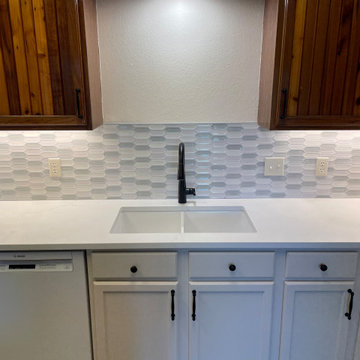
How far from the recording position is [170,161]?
2.05 meters

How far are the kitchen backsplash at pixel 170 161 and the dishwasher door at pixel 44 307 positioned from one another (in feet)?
1.88

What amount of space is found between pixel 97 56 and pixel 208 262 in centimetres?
121

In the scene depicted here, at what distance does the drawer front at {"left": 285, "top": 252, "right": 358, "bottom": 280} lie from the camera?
160 cm

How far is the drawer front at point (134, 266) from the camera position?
1.59 m

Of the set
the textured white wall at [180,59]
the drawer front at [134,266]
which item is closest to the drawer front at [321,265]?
the drawer front at [134,266]

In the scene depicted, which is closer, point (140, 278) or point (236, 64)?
point (140, 278)

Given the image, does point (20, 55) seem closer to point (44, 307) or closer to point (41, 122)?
point (41, 122)

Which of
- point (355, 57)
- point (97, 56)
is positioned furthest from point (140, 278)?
point (355, 57)

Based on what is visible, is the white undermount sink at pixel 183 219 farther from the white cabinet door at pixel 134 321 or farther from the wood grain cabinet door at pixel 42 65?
the wood grain cabinet door at pixel 42 65

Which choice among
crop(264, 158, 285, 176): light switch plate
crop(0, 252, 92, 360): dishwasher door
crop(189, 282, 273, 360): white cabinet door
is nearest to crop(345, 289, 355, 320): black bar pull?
crop(189, 282, 273, 360): white cabinet door

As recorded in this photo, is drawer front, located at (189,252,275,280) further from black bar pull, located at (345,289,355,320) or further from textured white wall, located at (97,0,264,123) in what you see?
textured white wall, located at (97,0,264,123)

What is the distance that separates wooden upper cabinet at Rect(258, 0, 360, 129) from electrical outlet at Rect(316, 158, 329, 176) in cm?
35

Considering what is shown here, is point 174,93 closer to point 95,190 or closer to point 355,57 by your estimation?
point 95,190

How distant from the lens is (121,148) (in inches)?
80.0
